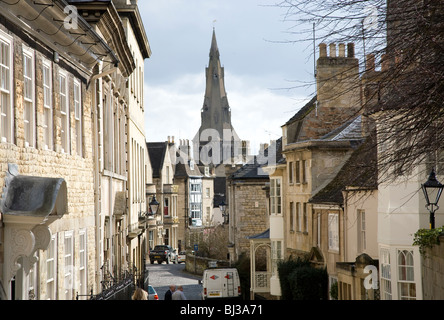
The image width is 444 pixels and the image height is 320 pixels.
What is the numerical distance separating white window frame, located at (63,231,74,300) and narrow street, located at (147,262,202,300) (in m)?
26.1

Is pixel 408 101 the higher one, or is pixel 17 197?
pixel 408 101

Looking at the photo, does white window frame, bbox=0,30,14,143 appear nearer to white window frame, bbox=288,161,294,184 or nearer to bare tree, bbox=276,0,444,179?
bare tree, bbox=276,0,444,179

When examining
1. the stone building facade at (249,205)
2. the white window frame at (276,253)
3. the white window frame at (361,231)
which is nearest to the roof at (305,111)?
the white window frame at (276,253)

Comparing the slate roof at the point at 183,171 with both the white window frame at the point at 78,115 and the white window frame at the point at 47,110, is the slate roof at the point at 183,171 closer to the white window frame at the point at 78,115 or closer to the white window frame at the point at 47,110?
the white window frame at the point at 78,115

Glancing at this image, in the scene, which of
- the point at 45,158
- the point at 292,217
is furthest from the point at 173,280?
the point at 45,158

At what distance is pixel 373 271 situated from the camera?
23719mm

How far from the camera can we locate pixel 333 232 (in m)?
31.3

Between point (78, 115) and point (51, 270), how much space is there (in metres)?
4.17

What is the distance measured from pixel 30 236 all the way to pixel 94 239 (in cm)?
841

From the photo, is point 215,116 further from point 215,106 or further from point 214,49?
point 214,49

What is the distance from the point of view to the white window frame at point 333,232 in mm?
30750

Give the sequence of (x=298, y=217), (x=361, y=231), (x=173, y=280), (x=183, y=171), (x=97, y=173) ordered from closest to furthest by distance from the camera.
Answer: (x=97, y=173), (x=361, y=231), (x=298, y=217), (x=173, y=280), (x=183, y=171)
